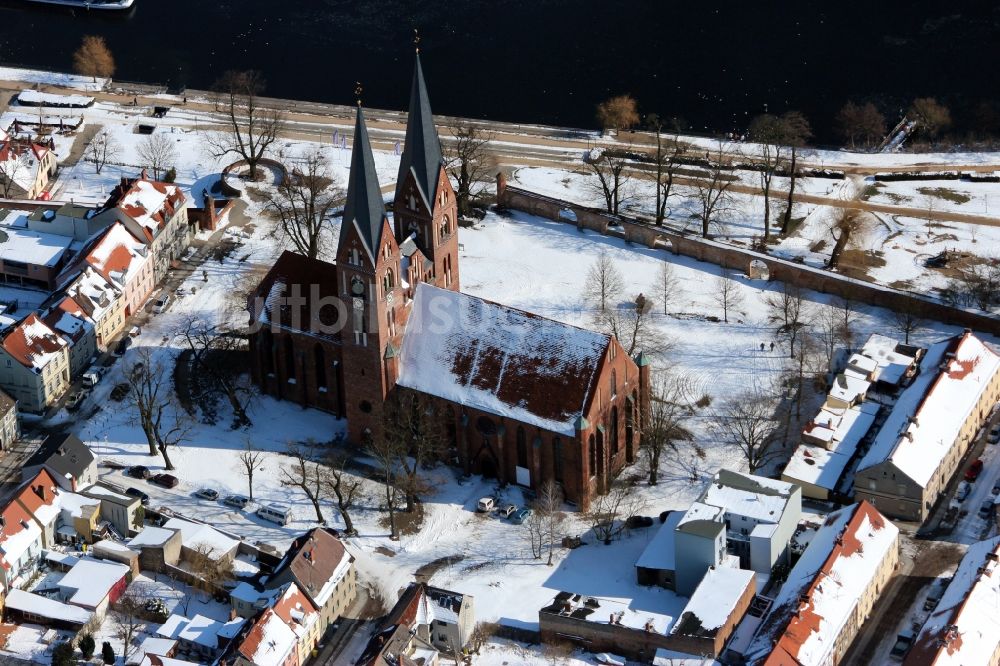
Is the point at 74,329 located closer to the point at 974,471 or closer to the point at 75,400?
the point at 75,400

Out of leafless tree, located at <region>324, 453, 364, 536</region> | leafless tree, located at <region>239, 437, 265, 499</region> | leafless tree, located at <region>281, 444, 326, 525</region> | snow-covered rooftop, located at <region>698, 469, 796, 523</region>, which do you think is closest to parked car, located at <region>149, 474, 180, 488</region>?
A: leafless tree, located at <region>239, 437, 265, 499</region>

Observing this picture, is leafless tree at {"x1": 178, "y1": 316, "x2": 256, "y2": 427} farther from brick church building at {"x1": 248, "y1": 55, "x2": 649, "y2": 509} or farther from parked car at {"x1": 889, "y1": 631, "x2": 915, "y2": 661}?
parked car at {"x1": 889, "y1": 631, "x2": 915, "y2": 661}

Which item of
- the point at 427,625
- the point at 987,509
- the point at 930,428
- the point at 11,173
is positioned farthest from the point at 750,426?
the point at 11,173

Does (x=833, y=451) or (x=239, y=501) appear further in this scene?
(x=833, y=451)

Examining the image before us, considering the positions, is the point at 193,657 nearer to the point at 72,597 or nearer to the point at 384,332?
the point at 72,597

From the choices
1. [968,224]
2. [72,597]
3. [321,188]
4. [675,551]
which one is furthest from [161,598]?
[968,224]
